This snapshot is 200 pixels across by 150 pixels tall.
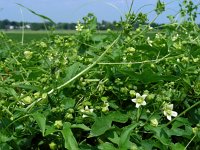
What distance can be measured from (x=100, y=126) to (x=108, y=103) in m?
0.14

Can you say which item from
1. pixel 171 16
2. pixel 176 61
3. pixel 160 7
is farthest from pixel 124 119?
pixel 171 16

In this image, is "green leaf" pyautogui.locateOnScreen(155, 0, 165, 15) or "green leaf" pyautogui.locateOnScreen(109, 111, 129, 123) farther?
"green leaf" pyautogui.locateOnScreen(155, 0, 165, 15)

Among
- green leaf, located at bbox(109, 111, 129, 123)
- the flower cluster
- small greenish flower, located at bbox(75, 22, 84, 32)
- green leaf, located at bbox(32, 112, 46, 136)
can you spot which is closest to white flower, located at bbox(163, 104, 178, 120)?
the flower cluster

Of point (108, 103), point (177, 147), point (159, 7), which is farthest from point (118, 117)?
point (159, 7)

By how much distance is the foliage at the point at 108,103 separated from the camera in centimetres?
119

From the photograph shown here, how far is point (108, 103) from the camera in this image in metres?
1.32

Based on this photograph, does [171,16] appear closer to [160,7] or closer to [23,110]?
[160,7]

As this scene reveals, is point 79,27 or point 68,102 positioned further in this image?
point 79,27

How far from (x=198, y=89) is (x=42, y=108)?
0.48m

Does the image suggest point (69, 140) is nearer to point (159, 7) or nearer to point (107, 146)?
point (107, 146)

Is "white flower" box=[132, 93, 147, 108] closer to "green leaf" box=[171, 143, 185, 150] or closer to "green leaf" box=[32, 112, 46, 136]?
"green leaf" box=[171, 143, 185, 150]

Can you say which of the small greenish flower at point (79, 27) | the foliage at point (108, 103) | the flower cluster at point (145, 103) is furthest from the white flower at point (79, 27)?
the flower cluster at point (145, 103)

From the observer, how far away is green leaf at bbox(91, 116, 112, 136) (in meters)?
1.17

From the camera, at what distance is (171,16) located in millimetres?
2312
